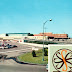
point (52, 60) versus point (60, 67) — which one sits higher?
point (52, 60)

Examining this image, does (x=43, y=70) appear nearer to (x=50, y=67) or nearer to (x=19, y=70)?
(x=19, y=70)

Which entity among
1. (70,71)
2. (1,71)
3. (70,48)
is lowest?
(1,71)

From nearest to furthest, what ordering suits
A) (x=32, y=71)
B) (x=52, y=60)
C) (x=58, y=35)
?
(x=52, y=60) < (x=32, y=71) < (x=58, y=35)

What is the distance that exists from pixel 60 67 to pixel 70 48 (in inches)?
84.6

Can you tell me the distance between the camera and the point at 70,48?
10.2m

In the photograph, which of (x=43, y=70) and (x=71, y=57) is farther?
(x=43, y=70)

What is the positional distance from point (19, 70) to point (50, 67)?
819 cm

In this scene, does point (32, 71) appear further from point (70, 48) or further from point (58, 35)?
point (58, 35)

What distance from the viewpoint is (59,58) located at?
10039mm

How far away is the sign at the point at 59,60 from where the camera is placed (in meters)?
10.0

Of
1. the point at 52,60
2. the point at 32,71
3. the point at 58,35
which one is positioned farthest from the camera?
the point at 58,35

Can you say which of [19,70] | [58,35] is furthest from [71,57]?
[58,35]

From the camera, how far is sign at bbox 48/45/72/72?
10.0 metres

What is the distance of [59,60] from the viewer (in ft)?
32.9
